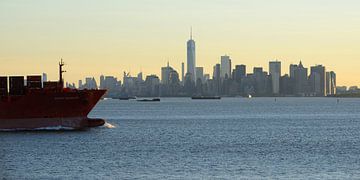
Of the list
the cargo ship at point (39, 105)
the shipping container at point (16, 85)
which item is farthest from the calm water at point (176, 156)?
the shipping container at point (16, 85)

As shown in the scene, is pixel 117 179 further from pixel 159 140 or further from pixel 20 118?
pixel 20 118

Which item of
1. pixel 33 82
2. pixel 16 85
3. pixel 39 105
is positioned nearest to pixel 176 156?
pixel 39 105

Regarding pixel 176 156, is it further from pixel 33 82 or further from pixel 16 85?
pixel 16 85

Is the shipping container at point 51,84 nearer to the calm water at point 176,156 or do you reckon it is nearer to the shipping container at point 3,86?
the shipping container at point 3,86

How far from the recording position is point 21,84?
85.2 meters

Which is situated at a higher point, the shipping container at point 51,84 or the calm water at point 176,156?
the shipping container at point 51,84

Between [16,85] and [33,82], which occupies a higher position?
[33,82]

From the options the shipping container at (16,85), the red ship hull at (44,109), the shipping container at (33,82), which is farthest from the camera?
the shipping container at (33,82)

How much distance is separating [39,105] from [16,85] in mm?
4659

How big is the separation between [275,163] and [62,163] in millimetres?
14077

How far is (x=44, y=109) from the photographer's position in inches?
3241

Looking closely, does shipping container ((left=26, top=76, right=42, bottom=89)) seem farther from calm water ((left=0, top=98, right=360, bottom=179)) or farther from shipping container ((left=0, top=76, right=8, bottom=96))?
calm water ((left=0, top=98, right=360, bottom=179))

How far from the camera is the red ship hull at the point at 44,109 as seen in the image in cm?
8169

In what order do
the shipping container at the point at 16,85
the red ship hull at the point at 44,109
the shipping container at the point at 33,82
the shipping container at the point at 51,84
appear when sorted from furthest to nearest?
the shipping container at the point at 51,84, the shipping container at the point at 33,82, the shipping container at the point at 16,85, the red ship hull at the point at 44,109
